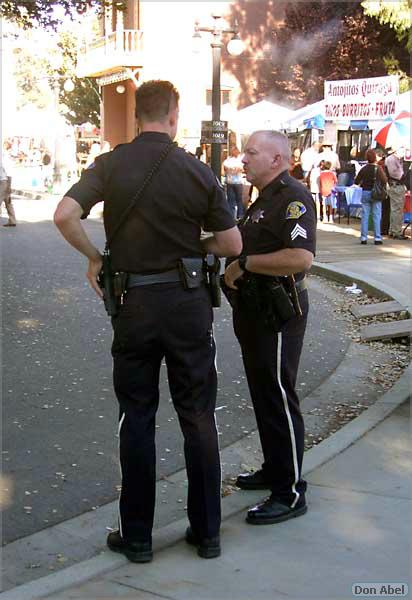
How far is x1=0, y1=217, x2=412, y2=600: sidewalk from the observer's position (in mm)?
3348

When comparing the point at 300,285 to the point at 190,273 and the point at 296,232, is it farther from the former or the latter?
the point at 190,273

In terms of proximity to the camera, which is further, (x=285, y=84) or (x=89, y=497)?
(x=285, y=84)

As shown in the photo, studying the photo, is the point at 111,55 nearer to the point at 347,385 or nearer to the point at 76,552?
the point at 347,385

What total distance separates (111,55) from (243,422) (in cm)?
3040

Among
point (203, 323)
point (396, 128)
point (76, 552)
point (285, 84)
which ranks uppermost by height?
point (285, 84)

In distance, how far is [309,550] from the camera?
3707 mm

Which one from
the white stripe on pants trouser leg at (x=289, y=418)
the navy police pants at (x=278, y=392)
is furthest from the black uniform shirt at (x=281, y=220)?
the white stripe on pants trouser leg at (x=289, y=418)

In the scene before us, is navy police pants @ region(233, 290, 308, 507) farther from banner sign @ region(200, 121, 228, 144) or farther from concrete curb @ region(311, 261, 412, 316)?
banner sign @ region(200, 121, 228, 144)

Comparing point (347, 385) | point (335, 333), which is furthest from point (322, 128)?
point (347, 385)

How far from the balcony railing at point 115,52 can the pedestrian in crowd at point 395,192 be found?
58.9 feet

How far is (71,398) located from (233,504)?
2.14 meters

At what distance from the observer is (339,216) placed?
20.3 metres

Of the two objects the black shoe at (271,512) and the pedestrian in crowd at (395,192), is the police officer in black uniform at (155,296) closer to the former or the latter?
the black shoe at (271,512)

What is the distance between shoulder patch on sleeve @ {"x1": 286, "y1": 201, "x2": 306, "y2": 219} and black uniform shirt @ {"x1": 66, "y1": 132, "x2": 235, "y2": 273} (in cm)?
47
